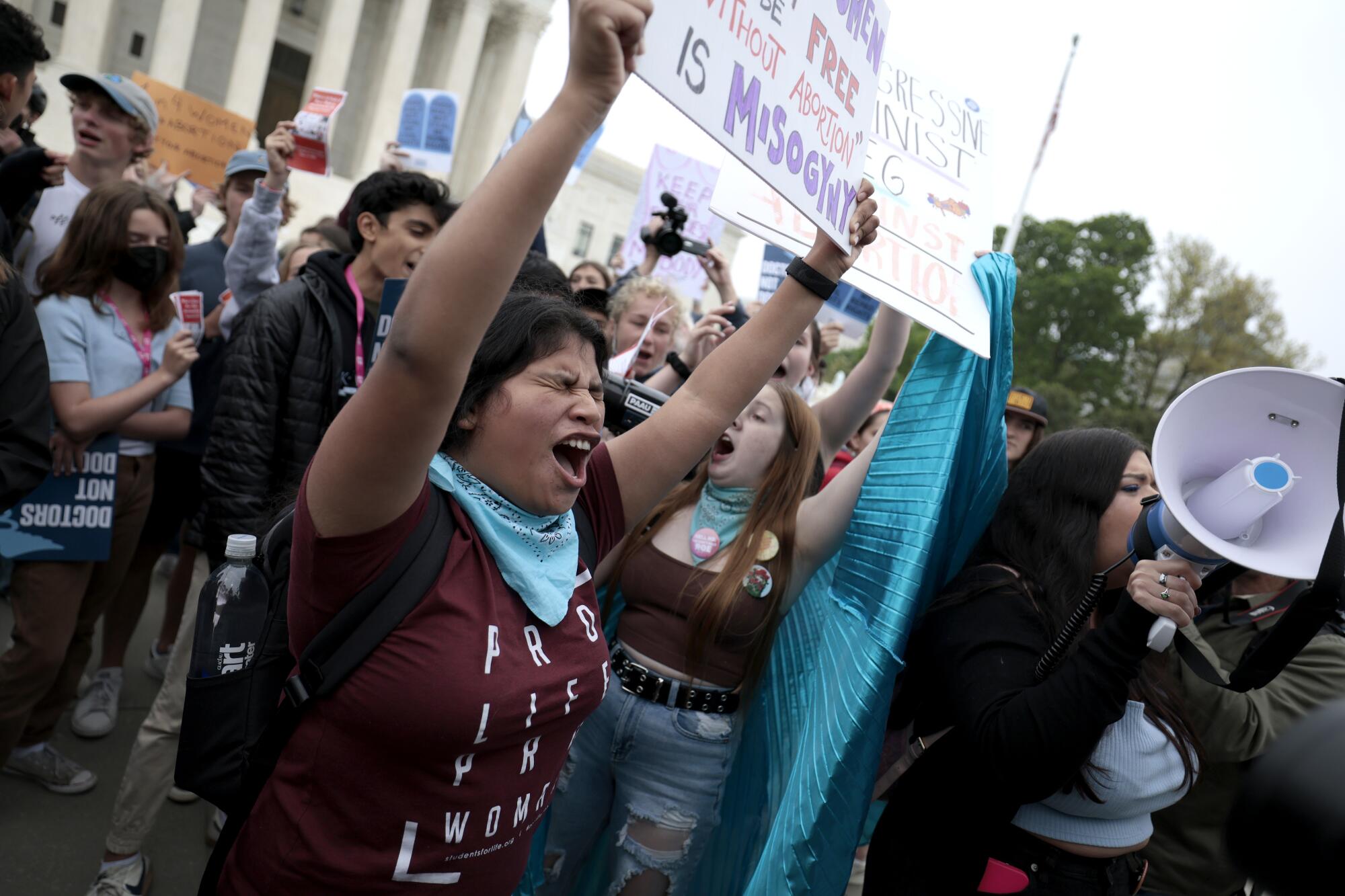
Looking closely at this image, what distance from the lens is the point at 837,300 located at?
5.13 meters

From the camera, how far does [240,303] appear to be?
3863mm

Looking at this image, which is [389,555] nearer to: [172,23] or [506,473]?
[506,473]

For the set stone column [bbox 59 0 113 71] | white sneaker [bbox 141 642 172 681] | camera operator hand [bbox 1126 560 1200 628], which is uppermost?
stone column [bbox 59 0 113 71]

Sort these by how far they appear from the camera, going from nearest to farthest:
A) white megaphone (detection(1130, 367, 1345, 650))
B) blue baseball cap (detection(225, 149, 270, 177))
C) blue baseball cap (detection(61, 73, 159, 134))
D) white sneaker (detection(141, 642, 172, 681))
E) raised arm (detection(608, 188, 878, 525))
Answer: white megaphone (detection(1130, 367, 1345, 650)) < raised arm (detection(608, 188, 878, 525)) < blue baseball cap (detection(61, 73, 159, 134)) < white sneaker (detection(141, 642, 172, 681)) < blue baseball cap (detection(225, 149, 270, 177))

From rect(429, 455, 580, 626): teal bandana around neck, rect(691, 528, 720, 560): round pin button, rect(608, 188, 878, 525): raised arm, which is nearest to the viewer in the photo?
rect(429, 455, 580, 626): teal bandana around neck

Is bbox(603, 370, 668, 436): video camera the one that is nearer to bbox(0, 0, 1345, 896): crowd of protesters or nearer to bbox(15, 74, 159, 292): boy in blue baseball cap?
bbox(0, 0, 1345, 896): crowd of protesters

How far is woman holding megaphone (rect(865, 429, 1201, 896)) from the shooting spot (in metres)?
1.65

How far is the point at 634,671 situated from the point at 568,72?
5.53ft

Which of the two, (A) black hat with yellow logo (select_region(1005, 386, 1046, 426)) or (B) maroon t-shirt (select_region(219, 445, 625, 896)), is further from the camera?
(A) black hat with yellow logo (select_region(1005, 386, 1046, 426))

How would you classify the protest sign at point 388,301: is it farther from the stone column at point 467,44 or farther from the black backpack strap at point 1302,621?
the stone column at point 467,44

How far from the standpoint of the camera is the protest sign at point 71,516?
9.21 feet

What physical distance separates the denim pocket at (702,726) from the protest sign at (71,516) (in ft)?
6.46

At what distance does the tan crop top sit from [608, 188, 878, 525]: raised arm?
63 cm

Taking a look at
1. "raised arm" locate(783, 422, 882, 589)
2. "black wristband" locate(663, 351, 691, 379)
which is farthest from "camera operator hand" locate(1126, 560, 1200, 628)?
"black wristband" locate(663, 351, 691, 379)
